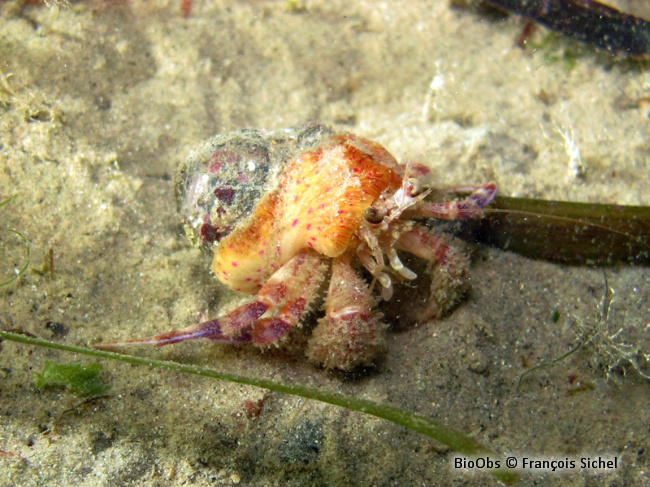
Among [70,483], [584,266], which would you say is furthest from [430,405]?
[70,483]

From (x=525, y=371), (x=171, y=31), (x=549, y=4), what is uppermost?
(x=549, y=4)

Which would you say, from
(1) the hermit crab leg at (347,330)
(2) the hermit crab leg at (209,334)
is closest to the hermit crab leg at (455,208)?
(1) the hermit crab leg at (347,330)

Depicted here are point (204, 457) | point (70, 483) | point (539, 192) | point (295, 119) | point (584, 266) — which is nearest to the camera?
point (70, 483)

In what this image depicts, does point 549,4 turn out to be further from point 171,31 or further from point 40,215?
point 40,215

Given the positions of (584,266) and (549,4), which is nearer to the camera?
(584,266)

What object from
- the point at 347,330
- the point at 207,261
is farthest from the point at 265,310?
the point at 207,261

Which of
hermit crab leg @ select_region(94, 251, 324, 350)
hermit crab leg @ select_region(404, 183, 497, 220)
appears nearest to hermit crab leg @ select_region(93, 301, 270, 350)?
hermit crab leg @ select_region(94, 251, 324, 350)

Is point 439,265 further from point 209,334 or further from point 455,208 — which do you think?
point 209,334

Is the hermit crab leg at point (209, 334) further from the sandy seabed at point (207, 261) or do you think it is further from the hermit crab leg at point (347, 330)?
the hermit crab leg at point (347, 330)

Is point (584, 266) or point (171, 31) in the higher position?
point (171, 31)

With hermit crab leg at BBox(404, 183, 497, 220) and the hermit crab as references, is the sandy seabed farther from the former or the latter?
hermit crab leg at BBox(404, 183, 497, 220)
